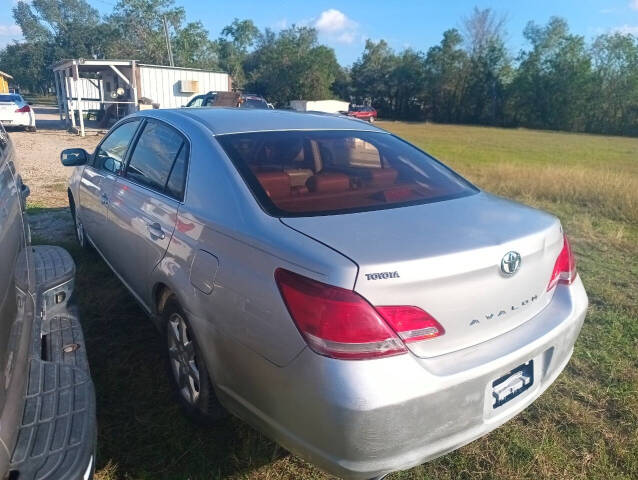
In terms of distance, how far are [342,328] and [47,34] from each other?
10439cm

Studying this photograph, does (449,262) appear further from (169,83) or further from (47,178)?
(169,83)

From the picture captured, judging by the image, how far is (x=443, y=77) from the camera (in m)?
72.1

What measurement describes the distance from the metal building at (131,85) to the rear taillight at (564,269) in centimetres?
2055

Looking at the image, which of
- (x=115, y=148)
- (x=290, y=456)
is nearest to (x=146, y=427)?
(x=290, y=456)

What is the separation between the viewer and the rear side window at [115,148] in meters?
3.60

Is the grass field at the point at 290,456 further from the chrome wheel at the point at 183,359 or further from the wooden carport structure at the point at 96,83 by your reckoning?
the wooden carport structure at the point at 96,83

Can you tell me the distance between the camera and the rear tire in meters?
2.40

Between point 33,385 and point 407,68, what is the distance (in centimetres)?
7938

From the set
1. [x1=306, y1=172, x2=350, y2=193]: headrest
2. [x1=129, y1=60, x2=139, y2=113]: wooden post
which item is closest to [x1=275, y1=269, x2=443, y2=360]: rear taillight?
[x1=306, y1=172, x2=350, y2=193]: headrest

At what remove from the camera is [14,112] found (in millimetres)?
19688

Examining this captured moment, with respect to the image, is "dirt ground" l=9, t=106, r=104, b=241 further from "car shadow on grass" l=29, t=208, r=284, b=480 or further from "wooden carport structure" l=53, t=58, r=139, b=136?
"car shadow on grass" l=29, t=208, r=284, b=480

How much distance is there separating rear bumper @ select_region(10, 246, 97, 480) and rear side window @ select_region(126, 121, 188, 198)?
85 centimetres

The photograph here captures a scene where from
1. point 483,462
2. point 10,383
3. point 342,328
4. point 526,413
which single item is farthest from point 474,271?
point 10,383

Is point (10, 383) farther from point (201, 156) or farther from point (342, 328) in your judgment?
point (201, 156)
